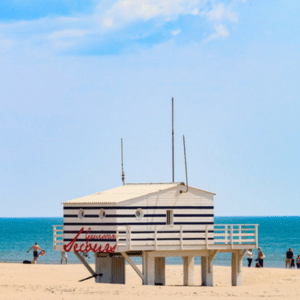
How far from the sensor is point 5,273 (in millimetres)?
41844

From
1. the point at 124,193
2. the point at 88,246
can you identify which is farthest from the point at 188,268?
the point at 88,246

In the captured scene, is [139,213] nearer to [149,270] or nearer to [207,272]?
[149,270]

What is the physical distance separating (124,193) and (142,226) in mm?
2257

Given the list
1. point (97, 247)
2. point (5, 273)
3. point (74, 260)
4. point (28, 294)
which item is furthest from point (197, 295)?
point (74, 260)

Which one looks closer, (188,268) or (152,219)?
(152,219)

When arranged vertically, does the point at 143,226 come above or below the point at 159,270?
above

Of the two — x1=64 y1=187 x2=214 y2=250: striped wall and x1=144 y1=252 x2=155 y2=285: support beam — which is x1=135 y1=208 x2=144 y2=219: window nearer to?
x1=64 y1=187 x2=214 y2=250: striped wall

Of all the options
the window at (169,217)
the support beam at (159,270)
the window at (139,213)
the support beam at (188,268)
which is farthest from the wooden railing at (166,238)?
the support beam at (159,270)

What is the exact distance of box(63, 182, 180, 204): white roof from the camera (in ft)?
111

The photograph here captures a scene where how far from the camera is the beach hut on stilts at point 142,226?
33.2 m

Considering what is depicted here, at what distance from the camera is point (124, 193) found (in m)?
35.2

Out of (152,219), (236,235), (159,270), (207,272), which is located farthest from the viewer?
(159,270)

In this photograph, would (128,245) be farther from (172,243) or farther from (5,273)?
(5,273)

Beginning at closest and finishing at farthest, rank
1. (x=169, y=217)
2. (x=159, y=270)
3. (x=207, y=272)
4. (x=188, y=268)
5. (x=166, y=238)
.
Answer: (x=166, y=238) < (x=169, y=217) < (x=207, y=272) < (x=188, y=268) < (x=159, y=270)
